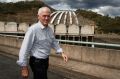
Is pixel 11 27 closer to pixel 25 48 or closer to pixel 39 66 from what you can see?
pixel 39 66

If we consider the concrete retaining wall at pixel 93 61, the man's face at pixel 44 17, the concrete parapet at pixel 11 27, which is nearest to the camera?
the man's face at pixel 44 17

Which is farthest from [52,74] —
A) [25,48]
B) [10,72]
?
[25,48]

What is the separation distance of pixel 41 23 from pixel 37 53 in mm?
539

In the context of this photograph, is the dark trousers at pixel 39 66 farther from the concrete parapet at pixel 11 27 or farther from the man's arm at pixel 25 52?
the concrete parapet at pixel 11 27

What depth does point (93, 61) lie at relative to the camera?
12.8 metres

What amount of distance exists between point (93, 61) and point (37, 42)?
6.48 m

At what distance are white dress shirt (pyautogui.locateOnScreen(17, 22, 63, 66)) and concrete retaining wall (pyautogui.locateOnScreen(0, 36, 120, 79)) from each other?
16.0 ft

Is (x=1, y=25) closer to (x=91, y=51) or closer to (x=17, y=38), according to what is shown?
(x=17, y=38)

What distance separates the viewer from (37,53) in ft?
21.6

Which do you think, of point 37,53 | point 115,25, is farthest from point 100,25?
point 37,53

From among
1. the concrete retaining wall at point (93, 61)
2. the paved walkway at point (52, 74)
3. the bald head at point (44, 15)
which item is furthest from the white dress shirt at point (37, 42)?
the paved walkway at point (52, 74)

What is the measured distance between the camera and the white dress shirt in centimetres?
639

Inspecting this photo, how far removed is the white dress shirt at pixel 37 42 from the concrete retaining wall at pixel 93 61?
489 cm

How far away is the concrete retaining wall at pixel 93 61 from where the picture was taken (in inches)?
453
